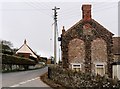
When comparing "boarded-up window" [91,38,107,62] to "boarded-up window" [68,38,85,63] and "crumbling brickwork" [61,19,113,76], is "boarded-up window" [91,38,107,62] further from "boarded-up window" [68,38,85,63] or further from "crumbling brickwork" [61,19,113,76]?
"boarded-up window" [68,38,85,63]

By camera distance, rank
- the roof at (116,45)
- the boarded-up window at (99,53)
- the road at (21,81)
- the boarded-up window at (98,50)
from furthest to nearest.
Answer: the roof at (116,45)
the boarded-up window at (98,50)
the boarded-up window at (99,53)
the road at (21,81)

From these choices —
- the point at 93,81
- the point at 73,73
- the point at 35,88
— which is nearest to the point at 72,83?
the point at 73,73

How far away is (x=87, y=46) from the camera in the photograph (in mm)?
39969

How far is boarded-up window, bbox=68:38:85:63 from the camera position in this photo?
1558 inches

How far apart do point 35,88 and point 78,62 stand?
696 inches

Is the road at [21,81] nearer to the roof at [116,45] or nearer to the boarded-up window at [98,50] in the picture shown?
the boarded-up window at [98,50]

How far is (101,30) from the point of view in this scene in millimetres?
40250

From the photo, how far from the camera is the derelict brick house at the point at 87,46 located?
39469 mm

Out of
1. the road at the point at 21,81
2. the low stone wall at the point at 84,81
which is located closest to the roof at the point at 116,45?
the road at the point at 21,81

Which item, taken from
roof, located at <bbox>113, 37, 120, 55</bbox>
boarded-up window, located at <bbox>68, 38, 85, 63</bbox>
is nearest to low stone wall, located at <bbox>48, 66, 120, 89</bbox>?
boarded-up window, located at <bbox>68, 38, 85, 63</bbox>

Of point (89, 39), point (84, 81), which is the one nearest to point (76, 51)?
point (89, 39)

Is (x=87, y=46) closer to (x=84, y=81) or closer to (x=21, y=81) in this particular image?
(x=21, y=81)

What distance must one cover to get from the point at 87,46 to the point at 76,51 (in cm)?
153

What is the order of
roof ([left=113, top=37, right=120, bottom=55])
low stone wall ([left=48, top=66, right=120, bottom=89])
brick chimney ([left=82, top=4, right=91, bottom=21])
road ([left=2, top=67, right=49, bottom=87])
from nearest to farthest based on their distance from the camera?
low stone wall ([left=48, top=66, right=120, bottom=89]), road ([left=2, top=67, right=49, bottom=87]), brick chimney ([left=82, top=4, right=91, bottom=21]), roof ([left=113, top=37, right=120, bottom=55])
